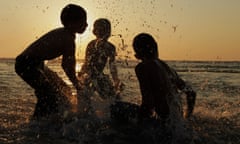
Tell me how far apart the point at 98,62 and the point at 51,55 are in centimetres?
188

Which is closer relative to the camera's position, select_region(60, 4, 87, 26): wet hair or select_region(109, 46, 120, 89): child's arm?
select_region(60, 4, 87, 26): wet hair

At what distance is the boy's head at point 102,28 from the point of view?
7898mm

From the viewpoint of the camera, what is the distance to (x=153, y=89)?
527 centimetres

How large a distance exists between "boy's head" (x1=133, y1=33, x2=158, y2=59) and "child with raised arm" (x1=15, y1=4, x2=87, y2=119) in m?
1.29

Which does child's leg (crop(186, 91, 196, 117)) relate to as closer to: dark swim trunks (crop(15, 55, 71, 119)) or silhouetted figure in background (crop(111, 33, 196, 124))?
silhouetted figure in background (crop(111, 33, 196, 124))

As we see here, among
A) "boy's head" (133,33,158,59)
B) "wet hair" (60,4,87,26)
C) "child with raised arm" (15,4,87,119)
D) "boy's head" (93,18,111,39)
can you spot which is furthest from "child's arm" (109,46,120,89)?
"boy's head" (133,33,158,59)

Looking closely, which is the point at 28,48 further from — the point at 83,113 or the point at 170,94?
the point at 170,94

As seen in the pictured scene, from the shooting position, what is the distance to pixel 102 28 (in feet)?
26.0

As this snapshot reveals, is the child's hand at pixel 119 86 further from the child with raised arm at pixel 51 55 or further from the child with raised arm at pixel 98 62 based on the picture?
the child with raised arm at pixel 51 55

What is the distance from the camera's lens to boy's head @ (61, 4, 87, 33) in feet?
20.7

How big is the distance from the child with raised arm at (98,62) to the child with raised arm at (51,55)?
150 centimetres

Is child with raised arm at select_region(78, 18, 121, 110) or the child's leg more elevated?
child with raised arm at select_region(78, 18, 121, 110)

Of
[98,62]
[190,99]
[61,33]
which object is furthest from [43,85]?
[190,99]

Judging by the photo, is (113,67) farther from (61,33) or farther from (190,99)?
(190,99)
